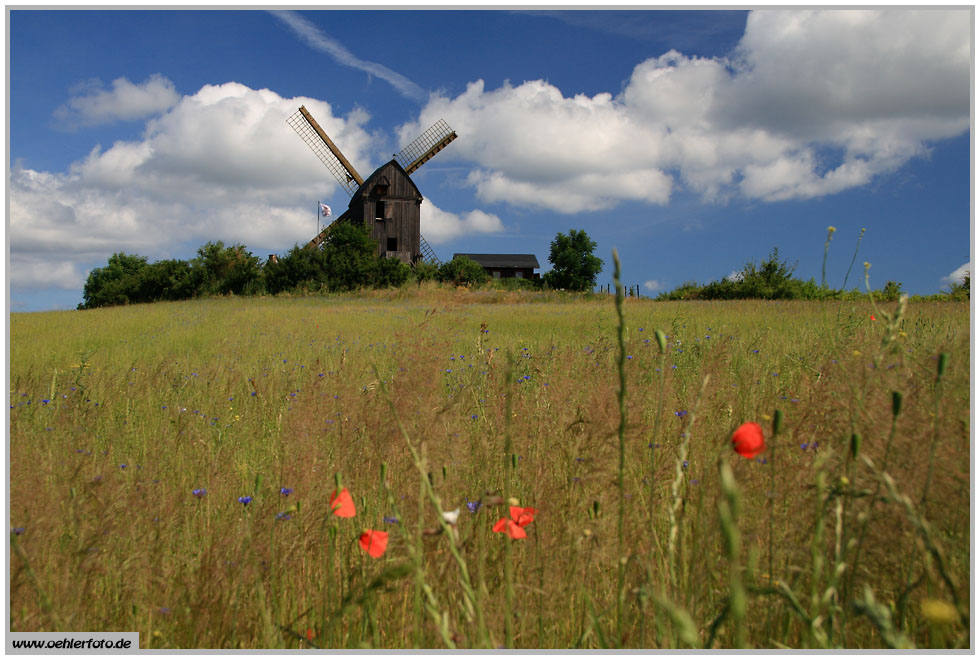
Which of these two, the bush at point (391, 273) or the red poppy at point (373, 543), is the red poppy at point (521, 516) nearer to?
the red poppy at point (373, 543)

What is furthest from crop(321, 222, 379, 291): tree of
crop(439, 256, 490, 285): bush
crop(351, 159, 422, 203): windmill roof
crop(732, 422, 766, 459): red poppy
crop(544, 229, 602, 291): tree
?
crop(732, 422, 766, 459): red poppy

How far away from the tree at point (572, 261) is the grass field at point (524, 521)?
148 ft

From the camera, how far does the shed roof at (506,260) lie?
58625 mm

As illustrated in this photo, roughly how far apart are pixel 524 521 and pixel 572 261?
46968mm

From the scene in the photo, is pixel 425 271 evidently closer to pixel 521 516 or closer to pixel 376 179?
pixel 376 179

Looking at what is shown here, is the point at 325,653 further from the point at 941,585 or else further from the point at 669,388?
the point at 669,388

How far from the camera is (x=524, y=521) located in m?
1.33

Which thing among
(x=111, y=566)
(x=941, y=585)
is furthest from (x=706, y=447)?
(x=111, y=566)

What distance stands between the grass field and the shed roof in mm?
55549

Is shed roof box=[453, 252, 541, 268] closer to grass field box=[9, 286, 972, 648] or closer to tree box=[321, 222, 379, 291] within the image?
tree box=[321, 222, 379, 291]

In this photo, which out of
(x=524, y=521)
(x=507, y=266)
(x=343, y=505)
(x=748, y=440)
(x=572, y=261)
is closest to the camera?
(x=748, y=440)

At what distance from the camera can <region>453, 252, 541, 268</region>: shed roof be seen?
192ft

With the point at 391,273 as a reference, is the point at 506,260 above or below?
above

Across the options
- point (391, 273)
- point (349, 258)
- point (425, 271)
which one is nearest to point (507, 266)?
point (425, 271)
